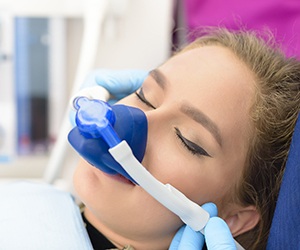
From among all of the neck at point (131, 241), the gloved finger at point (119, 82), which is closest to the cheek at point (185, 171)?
the neck at point (131, 241)

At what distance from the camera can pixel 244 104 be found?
3.16 feet

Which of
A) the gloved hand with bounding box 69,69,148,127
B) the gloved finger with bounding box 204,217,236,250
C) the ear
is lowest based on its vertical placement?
the ear

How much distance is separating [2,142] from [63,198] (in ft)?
1.50

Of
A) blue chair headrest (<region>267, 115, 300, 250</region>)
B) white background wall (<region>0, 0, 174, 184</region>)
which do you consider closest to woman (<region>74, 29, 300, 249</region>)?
blue chair headrest (<region>267, 115, 300, 250</region>)

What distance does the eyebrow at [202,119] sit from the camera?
92 centimetres

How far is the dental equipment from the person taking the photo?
0.79 metres

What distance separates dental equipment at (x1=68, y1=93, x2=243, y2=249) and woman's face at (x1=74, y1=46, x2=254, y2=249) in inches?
1.9

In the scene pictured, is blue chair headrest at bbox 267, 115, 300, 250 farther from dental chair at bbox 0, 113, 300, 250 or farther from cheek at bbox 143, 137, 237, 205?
cheek at bbox 143, 137, 237, 205

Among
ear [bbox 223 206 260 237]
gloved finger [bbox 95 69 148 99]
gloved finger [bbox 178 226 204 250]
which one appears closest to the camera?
gloved finger [bbox 178 226 204 250]

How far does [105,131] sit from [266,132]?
1.15ft

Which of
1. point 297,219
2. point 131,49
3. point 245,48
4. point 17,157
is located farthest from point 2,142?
point 297,219

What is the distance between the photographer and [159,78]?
3.24ft

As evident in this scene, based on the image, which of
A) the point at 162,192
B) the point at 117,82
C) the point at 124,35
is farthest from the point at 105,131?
the point at 124,35

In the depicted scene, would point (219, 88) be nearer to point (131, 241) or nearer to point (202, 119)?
point (202, 119)
